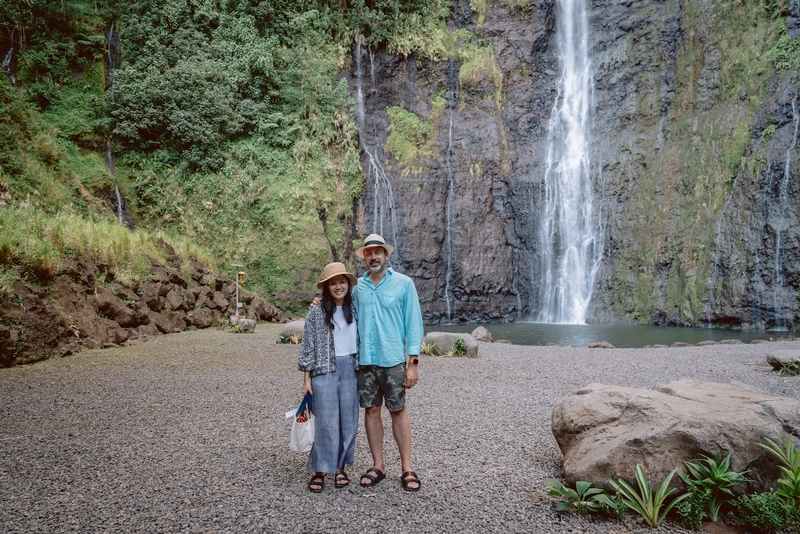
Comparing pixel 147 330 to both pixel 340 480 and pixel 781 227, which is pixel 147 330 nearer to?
pixel 340 480

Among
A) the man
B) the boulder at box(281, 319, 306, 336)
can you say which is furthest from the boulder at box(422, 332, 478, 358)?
the man

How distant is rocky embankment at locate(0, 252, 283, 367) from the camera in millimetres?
8180

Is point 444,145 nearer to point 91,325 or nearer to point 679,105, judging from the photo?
point 679,105

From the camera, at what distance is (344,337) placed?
3.84 metres

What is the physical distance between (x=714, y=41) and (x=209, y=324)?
2507 centimetres

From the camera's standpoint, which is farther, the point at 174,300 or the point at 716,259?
the point at 716,259

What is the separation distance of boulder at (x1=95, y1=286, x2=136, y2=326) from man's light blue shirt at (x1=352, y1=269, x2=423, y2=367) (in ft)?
30.8

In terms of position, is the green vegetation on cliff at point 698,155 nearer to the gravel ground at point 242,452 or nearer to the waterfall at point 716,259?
the waterfall at point 716,259

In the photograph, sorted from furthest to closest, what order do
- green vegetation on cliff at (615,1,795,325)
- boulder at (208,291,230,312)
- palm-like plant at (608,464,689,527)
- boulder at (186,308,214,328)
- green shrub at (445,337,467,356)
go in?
green vegetation on cliff at (615,1,795,325) < boulder at (208,291,230,312) < boulder at (186,308,214,328) < green shrub at (445,337,467,356) < palm-like plant at (608,464,689,527)

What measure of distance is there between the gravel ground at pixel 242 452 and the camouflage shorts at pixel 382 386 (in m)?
Result: 0.63

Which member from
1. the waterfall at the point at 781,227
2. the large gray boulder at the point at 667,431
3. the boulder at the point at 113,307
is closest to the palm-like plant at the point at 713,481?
the large gray boulder at the point at 667,431

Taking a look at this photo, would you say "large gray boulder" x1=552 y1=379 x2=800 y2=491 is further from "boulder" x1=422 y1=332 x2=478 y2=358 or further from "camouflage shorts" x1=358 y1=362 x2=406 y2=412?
"boulder" x1=422 y1=332 x2=478 y2=358

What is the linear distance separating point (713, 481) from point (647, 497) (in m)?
0.42

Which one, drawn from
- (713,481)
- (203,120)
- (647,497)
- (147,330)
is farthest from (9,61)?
(713,481)
